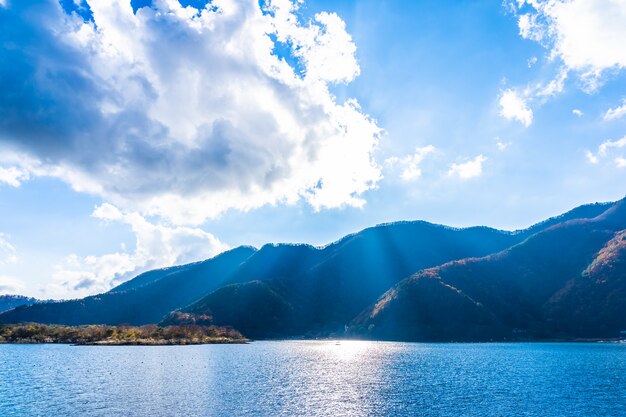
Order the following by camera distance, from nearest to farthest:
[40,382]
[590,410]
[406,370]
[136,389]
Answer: [590,410] < [136,389] < [40,382] < [406,370]

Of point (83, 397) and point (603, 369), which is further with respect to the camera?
point (603, 369)

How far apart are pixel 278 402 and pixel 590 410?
59964mm

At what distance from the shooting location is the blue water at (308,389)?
2938 inches

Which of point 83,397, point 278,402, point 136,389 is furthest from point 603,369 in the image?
point 83,397

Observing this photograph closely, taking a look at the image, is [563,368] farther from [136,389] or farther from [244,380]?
[136,389]

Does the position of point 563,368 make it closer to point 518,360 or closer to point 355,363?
point 518,360

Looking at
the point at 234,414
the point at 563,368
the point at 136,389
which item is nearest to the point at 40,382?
the point at 136,389

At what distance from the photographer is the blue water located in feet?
245

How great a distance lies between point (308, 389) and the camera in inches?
3787

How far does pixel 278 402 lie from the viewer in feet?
265

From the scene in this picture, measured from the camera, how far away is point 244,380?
358 feet

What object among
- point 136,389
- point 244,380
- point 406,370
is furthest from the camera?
point 406,370

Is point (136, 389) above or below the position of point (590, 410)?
above

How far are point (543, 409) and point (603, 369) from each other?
76.0 metres
